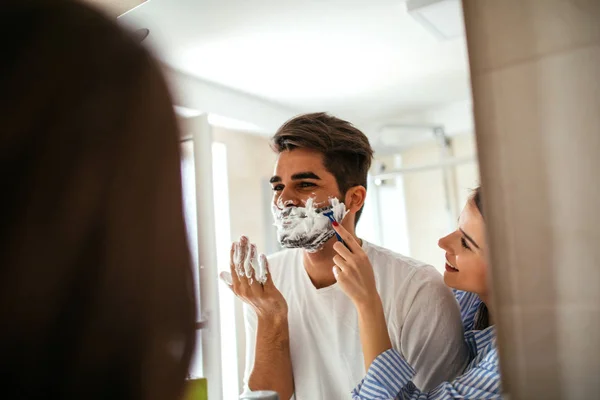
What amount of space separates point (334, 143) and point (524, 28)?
44 cm

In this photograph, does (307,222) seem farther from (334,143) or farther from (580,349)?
(580,349)

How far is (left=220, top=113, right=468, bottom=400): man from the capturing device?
A: 73cm

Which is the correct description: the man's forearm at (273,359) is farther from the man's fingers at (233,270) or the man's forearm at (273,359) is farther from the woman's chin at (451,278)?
the woman's chin at (451,278)

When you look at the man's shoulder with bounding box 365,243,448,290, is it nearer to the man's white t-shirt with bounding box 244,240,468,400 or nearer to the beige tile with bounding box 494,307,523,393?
the man's white t-shirt with bounding box 244,240,468,400

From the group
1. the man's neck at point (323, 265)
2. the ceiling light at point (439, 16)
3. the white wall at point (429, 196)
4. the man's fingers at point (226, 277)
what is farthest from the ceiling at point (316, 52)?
the man's fingers at point (226, 277)

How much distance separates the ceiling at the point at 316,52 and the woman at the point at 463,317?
317 mm

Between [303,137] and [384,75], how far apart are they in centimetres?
24

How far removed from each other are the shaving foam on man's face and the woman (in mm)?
98

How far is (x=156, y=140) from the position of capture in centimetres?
32

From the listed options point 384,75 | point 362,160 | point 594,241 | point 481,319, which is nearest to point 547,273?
point 594,241

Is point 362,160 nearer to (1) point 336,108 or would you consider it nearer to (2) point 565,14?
(1) point 336,108

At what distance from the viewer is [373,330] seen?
26.9 inches

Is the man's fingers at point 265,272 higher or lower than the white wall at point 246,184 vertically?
lower

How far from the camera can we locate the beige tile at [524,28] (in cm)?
42
